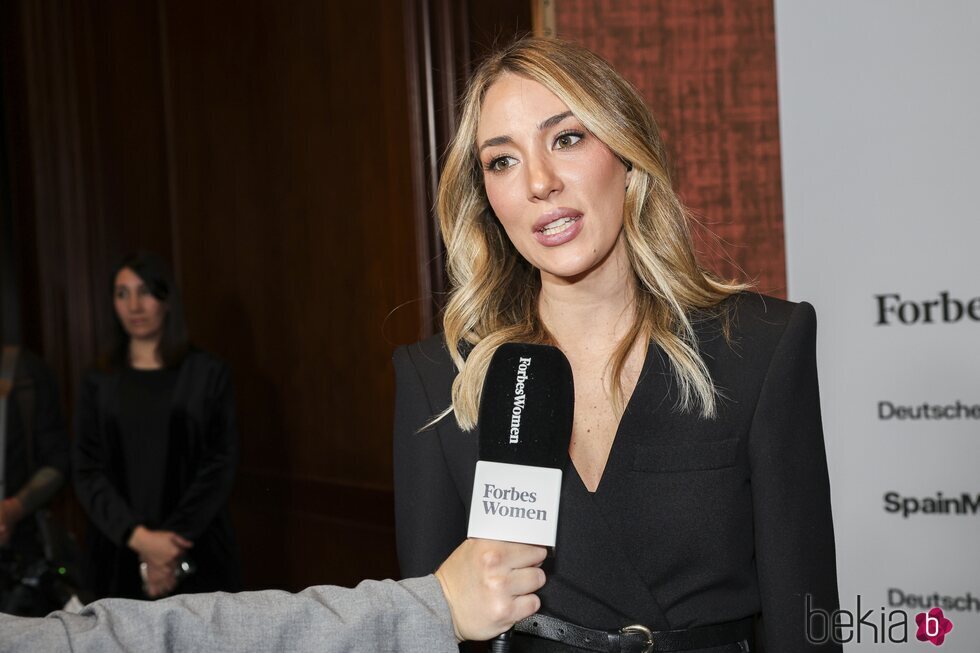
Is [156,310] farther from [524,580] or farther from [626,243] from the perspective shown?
[524,580]

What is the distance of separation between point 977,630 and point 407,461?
132 centimetres

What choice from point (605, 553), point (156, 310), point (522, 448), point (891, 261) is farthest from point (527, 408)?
point (156, 310)

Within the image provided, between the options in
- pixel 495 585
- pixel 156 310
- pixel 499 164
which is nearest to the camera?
pixel 495 585

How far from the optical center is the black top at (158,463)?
12.0 feet

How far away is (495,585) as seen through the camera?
117cm

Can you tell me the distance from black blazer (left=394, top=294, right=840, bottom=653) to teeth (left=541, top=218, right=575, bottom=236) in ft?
0.87

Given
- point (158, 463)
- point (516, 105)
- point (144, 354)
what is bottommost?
point (158, 463)

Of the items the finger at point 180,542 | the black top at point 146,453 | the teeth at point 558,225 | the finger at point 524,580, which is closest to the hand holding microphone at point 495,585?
the finger at point 524,580

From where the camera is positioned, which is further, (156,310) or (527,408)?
(156,310)

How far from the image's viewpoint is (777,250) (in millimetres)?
2656

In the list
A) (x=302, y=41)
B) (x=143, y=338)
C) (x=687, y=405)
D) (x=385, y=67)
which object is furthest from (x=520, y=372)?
(x=302, y=41)

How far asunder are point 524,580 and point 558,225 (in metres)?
0.80

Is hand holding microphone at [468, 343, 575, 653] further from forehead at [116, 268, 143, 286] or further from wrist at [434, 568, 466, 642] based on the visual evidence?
forehead at [116, 268, 143, 286]

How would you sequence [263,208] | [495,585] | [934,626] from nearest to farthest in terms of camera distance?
[495,585]
[934,626]
[263,208]
